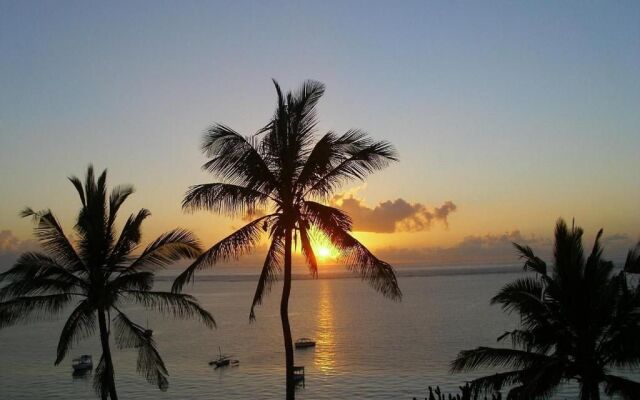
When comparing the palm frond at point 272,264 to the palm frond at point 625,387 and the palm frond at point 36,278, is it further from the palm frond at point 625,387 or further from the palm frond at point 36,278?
the palm frond at point 625,387

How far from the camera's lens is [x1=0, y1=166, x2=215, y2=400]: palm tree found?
17.7 metres

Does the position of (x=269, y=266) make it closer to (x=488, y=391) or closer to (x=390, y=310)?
(x=488, y=391)

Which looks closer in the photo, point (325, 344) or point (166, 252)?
point (166, 252)

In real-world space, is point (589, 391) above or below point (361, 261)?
below

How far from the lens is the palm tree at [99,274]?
57.9 ft

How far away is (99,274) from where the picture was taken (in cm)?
1830

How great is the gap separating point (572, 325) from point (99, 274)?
14304mm

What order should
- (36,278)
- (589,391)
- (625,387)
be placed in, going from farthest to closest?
(36,278) < (589,391) < (625,387)

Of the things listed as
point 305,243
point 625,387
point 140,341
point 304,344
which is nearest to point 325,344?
point 304,344

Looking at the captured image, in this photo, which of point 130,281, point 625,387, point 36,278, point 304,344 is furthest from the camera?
point 304,344

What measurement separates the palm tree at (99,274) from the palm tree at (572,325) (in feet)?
30.8

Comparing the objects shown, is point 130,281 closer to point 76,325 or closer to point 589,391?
point 76,325

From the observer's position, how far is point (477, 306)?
14588 centimetres

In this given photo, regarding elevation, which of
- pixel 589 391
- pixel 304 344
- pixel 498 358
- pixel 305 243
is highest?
pixel 305 243
